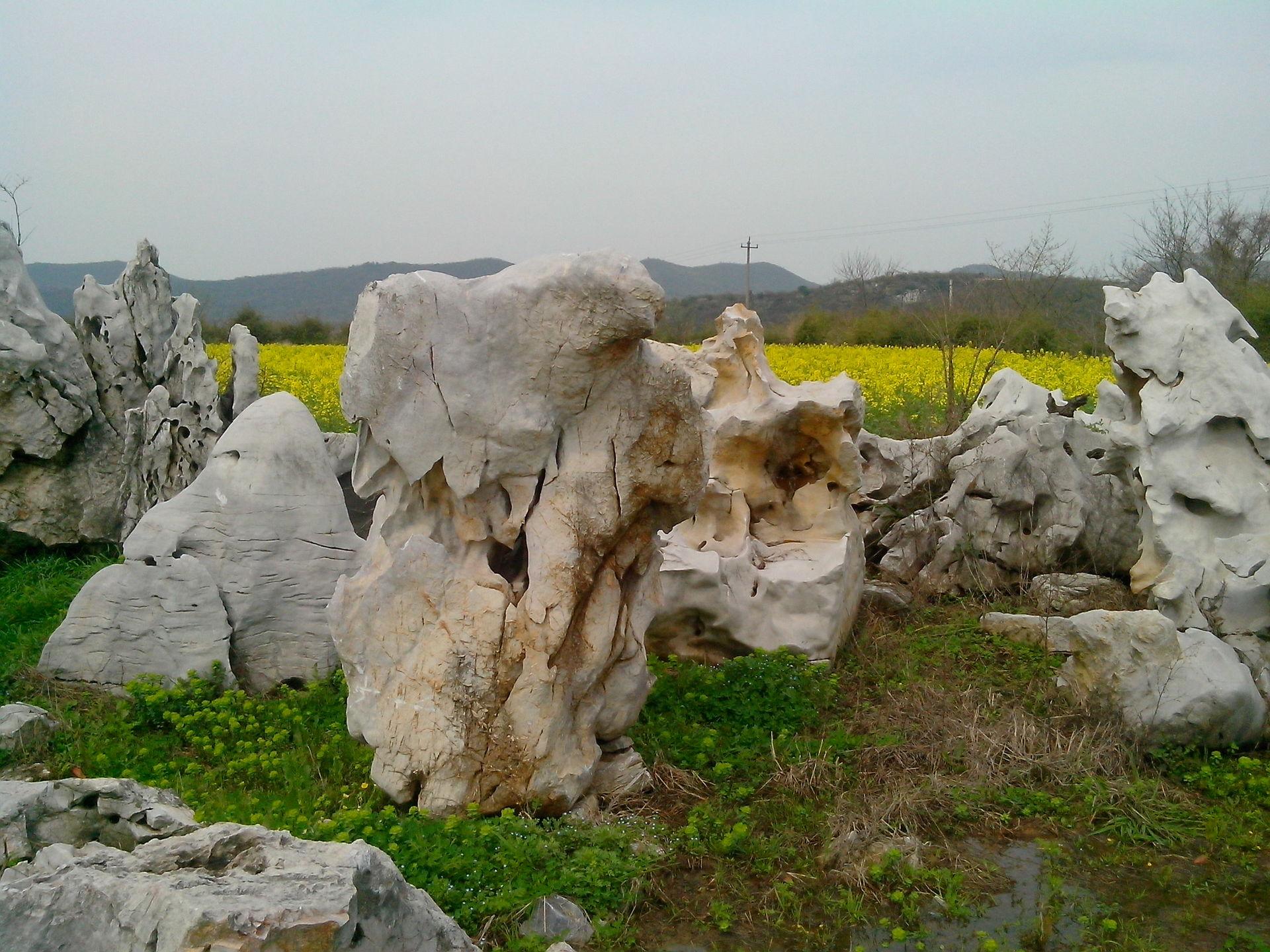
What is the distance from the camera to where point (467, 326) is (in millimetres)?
5156

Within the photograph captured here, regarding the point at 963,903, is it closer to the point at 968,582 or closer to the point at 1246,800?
the point at 1246,800

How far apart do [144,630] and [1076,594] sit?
6.88 m

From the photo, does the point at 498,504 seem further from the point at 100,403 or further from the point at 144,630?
the point at 100,403

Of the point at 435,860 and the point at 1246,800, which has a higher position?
the point at 435,860

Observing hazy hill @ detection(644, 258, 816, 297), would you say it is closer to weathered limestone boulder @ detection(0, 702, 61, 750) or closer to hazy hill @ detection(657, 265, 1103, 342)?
hazy hill @ detection(657, 265, 1103, 342)

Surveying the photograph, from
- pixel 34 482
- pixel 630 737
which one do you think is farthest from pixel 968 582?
pixel 34 482

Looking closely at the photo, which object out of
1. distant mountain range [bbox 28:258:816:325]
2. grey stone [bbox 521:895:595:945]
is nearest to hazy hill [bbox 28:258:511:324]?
distant mountain range [bbox 28:258:816:325]

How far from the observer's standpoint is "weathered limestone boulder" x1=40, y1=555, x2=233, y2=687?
6859mm

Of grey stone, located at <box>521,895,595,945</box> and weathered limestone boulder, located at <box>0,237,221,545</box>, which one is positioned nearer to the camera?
grey stone, located at <box>521,895,595,945</box>

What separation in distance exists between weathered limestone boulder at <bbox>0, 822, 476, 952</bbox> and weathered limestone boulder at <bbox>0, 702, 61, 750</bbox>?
325 centimetres

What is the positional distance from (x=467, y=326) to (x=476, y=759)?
6.71 ft

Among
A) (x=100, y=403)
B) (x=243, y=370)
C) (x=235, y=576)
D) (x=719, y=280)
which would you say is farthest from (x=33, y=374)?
(x=719, y=280)

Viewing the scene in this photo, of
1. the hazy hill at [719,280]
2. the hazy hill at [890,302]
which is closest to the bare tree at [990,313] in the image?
the hazy hill at [890,302]

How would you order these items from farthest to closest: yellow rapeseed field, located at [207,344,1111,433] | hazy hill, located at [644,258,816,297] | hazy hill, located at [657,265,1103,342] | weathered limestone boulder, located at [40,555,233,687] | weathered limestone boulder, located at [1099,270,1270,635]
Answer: hazy hill, located at [644,258,816,297]
hazy hill, located at [657,265,1103,342]
yellow rapeseed field, located at [207,344,1111,433]
weathered limestone boulder, located at [1099,270,1270,635]
weathered limestone boulder, located at [40,555,233,687]
